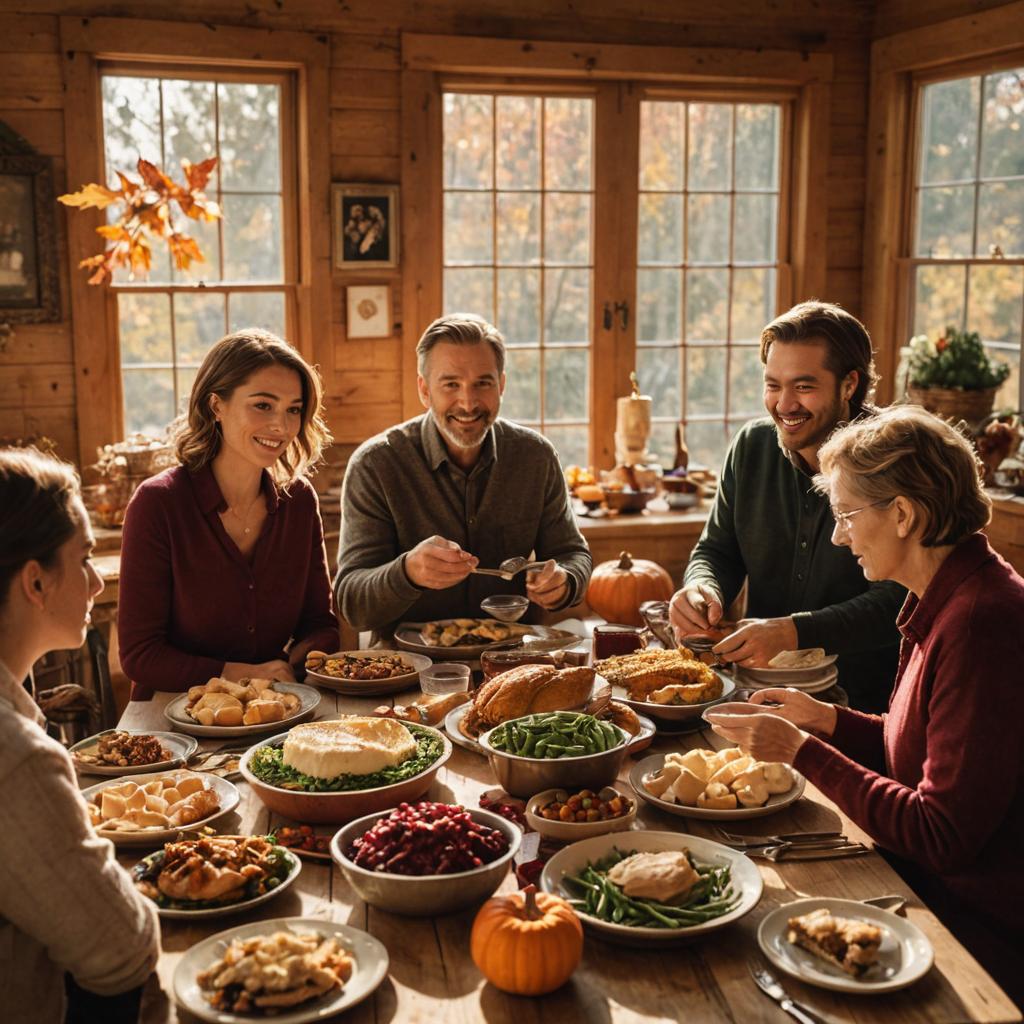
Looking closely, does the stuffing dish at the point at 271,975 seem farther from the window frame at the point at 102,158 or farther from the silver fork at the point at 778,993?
the window frame at the point at 102,158

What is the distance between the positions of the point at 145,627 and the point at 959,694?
68.0 inches

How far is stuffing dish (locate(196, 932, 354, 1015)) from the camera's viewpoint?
1.46m

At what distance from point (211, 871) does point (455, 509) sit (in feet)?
5.71

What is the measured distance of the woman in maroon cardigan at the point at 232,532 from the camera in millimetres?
2832

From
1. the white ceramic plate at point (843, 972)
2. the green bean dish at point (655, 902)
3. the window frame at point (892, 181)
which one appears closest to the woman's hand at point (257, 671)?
the green bean dish at point (655, 902)

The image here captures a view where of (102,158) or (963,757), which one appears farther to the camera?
(102,158)

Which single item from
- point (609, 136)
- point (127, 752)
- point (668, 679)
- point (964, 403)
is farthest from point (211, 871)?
point (609, 136)

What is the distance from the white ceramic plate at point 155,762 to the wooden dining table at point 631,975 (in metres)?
0.26

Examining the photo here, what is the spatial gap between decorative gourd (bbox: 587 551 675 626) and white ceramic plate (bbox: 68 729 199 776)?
2.47m

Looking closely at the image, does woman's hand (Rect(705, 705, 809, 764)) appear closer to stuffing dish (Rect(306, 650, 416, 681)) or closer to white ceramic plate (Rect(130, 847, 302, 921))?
white ceramic plate (Rect(130, 847, 302, 921))

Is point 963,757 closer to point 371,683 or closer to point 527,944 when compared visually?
point 527,944

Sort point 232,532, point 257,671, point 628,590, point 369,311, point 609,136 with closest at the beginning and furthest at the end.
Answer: point 257,671 → point 232,532 → point 628,590 → point 369,311 → point 609,136

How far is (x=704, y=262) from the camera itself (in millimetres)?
5758

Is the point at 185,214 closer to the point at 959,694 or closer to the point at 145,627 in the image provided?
the point at 145,627
